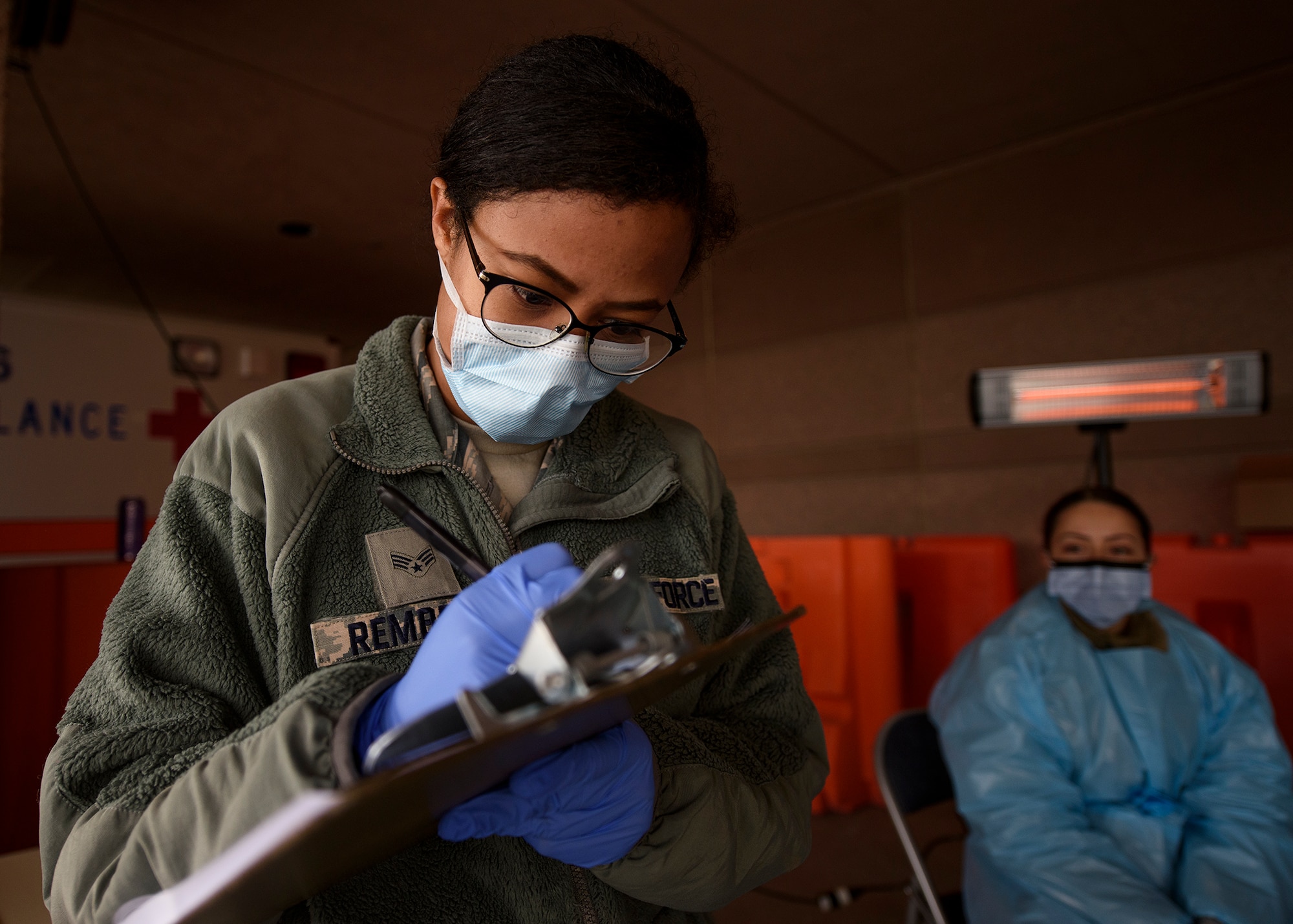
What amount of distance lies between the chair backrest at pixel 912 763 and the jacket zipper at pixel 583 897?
1.05 metres

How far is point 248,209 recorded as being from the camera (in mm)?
3625

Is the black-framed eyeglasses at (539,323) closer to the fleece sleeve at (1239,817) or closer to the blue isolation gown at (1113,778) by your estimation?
the blue isolation gown at (1113,778)

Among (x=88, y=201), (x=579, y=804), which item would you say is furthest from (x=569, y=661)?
(x=88, y=201)

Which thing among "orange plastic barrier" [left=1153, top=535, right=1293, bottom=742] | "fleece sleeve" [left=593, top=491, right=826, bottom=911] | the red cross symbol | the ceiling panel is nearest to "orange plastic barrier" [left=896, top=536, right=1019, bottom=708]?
"orange plastic barrier" [left=1153, top=535, right=1293, bottom=742]

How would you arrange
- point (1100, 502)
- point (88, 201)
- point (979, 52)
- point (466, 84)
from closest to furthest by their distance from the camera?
point (466, 84) → point (1100, 502) → point (979, 52) → point (88, 201)

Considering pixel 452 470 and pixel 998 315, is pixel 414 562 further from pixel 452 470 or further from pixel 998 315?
pixel 998 315

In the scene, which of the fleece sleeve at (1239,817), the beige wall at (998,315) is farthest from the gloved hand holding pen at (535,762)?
the beige wall at (998,315)

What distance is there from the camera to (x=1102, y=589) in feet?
5.92

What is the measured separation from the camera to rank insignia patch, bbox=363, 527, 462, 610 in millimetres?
665

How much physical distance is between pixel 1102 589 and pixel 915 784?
62 centimetres

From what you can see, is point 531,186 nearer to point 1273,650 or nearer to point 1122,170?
point 1273,650

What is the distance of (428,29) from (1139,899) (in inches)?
105

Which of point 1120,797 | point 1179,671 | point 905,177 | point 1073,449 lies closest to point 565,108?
point 1120,797

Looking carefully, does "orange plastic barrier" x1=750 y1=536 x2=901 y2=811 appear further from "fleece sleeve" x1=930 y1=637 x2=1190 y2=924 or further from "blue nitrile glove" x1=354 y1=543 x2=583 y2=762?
"blue nitrile glove" x1=354 y1=543 x2=583 y2=762
